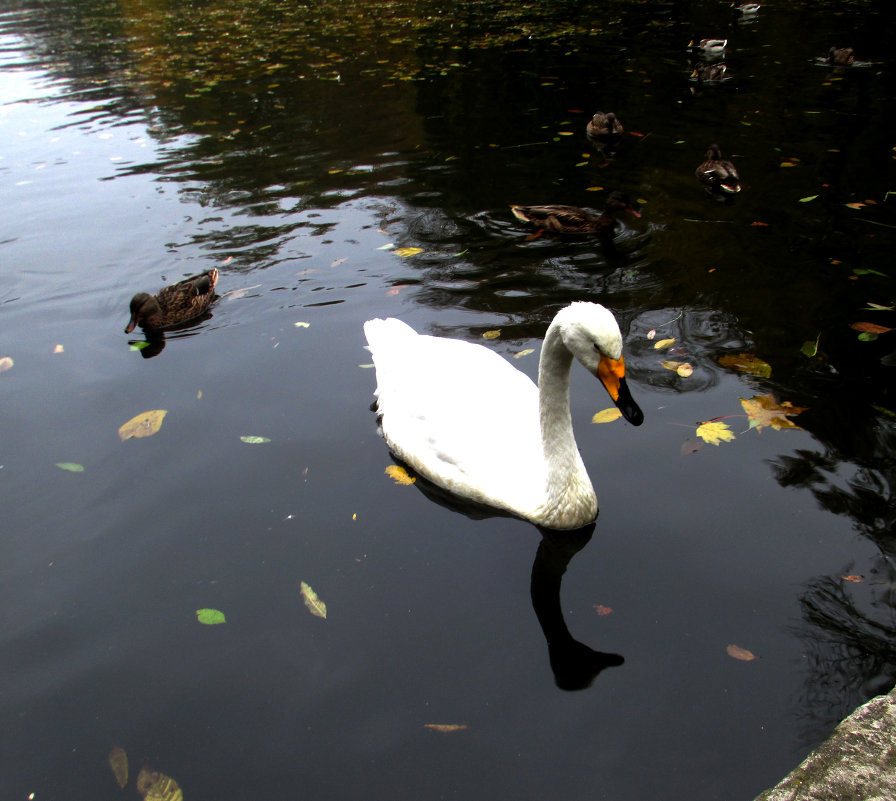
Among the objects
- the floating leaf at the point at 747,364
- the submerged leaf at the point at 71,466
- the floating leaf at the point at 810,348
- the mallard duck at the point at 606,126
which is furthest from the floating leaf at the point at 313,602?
the mallard duck at the point at 606,126

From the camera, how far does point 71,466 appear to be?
17.5 ft

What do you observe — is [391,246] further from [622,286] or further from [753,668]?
[753,668]

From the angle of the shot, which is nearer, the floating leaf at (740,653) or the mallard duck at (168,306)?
the floating leaf at (740,653)

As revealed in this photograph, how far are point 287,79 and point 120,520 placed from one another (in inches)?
536

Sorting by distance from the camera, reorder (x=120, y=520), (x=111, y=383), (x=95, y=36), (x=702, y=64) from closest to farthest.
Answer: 1. (x=120, y=520)
2. (x=111, y=383)
3. (x=702, y=64)
4. (x=95, y=36)

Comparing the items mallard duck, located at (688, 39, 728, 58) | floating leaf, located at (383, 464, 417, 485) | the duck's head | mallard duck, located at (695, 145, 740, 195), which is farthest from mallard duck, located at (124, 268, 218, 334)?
mallard duck, located at (688, 39, 728, 58)

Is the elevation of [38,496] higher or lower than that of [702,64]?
lower

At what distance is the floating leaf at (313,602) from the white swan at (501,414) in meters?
1.10

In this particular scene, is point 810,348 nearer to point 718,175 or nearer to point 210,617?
point 718,175

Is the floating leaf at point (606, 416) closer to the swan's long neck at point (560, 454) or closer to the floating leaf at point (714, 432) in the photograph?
the floating leaf at point (714, 432)

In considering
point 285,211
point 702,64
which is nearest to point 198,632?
point 285,211

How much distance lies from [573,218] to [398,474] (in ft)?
13.7

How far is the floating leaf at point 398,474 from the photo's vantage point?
4953mm

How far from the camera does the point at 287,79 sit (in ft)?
52.2
